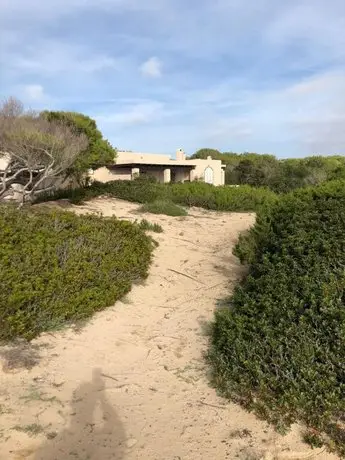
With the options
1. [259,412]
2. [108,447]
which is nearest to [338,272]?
[259,412]

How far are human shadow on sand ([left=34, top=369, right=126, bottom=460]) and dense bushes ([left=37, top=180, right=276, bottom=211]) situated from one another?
10020mm

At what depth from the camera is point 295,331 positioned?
332 centimetres

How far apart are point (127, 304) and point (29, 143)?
626cm

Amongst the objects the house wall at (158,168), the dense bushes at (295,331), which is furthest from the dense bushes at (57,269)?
the house wall at (158,168)

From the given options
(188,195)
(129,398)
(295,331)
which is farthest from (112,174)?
(295,331)

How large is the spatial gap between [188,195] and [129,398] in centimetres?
1092

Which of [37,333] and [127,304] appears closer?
[37,333]

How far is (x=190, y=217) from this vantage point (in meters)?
11.3

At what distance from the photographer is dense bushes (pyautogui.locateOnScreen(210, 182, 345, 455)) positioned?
9.66ft

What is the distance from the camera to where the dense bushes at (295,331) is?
294 centimetres

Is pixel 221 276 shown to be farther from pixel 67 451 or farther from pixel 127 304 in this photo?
pixel 67 451

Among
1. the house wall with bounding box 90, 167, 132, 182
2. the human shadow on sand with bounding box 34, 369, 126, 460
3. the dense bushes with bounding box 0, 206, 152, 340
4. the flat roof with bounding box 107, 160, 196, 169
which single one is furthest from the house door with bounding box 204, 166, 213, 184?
the human shadow on sand with bounding box 34, 369, 126, 460

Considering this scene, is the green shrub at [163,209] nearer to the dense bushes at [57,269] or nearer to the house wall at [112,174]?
the dense bushes at [57,269]

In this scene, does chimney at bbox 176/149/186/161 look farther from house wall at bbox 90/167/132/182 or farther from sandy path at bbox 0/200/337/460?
sandy path at bbox 0/200/337/460
